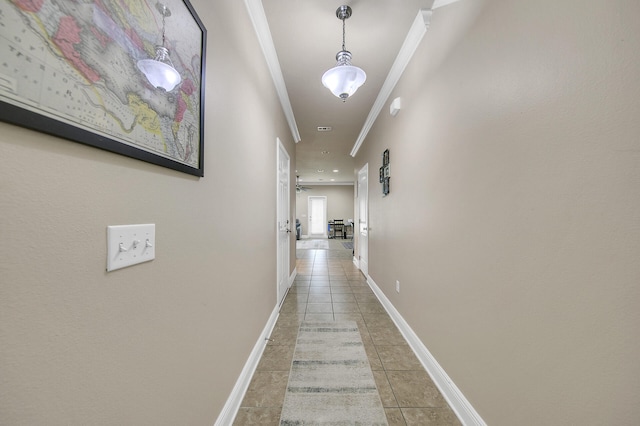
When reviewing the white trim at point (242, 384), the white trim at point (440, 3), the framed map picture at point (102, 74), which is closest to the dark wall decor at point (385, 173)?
the white trim at point (440, 3)

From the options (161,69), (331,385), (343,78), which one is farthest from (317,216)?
(161,69)

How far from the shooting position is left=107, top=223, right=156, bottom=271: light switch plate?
594mm

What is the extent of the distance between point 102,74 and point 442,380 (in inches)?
86.1

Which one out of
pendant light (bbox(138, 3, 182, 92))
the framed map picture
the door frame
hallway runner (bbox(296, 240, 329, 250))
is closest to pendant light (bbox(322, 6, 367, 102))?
the framed map picture

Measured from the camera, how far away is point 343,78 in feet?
5.57

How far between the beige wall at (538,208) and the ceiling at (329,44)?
1.23ft

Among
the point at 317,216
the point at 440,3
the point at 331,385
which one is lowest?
the point at 331,385

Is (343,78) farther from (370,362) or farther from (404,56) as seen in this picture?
(370,362)

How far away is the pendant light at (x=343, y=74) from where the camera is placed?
5.41ft

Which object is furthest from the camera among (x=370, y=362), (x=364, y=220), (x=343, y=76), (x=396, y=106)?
(x=364, y=220)

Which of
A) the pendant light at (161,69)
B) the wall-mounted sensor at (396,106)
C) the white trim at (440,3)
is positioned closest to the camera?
the pendant light at (161,69)

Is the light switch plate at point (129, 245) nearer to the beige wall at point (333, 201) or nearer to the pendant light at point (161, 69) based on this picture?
the pendant light at point (161, 69)

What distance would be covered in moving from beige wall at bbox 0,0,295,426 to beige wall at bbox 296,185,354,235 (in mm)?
9320

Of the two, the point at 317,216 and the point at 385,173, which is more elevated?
the point at 385,173
